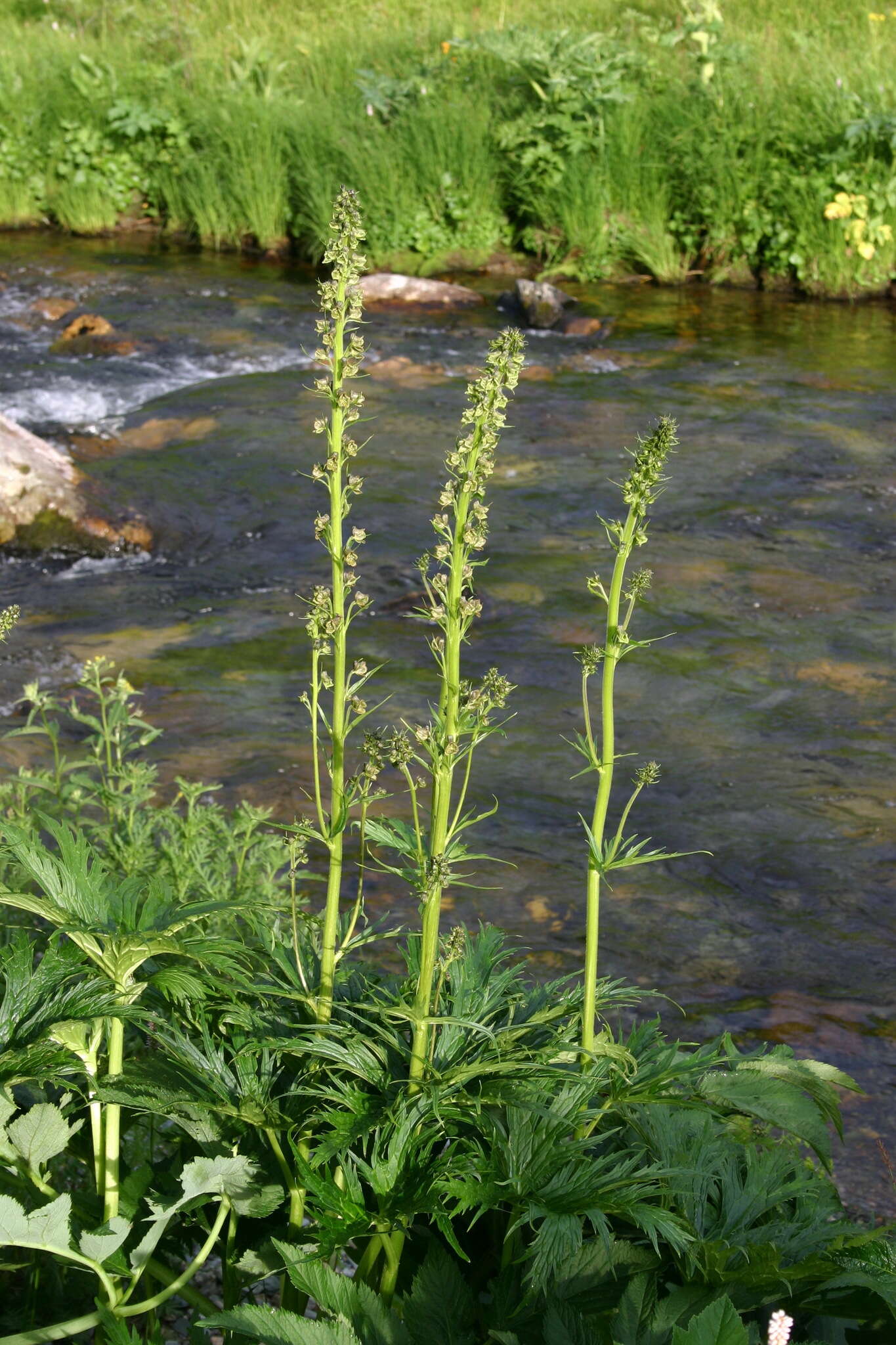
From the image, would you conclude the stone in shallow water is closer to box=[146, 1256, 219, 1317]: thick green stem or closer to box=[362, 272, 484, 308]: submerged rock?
box=[146, 1256, 219, 1317]: thick green stem

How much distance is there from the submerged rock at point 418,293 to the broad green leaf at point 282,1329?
12170 mm

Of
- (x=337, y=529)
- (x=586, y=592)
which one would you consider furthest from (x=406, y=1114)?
(x=586, y=592)

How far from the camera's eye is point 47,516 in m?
7.93

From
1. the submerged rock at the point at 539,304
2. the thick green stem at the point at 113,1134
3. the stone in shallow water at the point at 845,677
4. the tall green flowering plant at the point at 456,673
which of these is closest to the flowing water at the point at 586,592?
the stone in shallow water at the point at 845,677

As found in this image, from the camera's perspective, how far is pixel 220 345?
461 inches

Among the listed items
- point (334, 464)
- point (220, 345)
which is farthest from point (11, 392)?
point (334, 464)

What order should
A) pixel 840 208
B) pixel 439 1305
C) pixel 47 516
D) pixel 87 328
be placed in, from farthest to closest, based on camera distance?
1. pixel 840 208
2. pixel 87 328
3. pixel 47 516
4. pixel 439 1305

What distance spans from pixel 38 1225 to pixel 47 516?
687cm

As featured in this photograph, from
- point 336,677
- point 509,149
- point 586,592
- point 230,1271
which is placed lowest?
point 586,592

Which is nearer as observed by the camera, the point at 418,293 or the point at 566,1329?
the point at 566,1329

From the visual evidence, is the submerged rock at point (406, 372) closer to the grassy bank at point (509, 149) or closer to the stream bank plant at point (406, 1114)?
the grassy bank at point (509, 149)

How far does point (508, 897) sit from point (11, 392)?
23.9 ft

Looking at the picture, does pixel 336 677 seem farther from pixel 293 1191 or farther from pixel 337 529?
pixel 293 1191

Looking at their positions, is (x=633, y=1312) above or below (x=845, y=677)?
above
